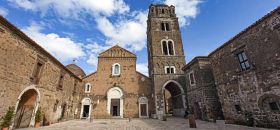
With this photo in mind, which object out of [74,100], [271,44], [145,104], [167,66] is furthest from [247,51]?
[74,100]

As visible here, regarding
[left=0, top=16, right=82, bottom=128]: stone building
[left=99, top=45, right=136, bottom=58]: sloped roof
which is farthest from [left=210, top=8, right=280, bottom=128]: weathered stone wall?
[left=0, top=16, right=82, bottom=128]: stone building

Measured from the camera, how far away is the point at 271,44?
28.8ft

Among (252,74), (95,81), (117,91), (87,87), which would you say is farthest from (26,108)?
(252,74)

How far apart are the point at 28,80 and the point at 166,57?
1777 centimetres

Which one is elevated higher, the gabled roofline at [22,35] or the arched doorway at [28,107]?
the gabled roofline at [22,35]

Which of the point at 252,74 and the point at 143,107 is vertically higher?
the point at 252,74

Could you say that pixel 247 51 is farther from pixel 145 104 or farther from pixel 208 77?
pixel 145 104

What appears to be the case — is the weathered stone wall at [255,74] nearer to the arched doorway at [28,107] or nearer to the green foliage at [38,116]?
the green foliage at [38,116]

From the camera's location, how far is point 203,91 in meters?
15.2

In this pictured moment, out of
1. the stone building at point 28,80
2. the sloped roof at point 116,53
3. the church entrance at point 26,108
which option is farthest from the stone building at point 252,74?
the church entrance at point 26,108

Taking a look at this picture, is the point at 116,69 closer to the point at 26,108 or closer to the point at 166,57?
the point at 166,57

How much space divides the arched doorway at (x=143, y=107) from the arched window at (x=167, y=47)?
8.29 metres

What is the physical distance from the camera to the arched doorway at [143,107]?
68.9 ft

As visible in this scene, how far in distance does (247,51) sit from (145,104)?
14.7 m
